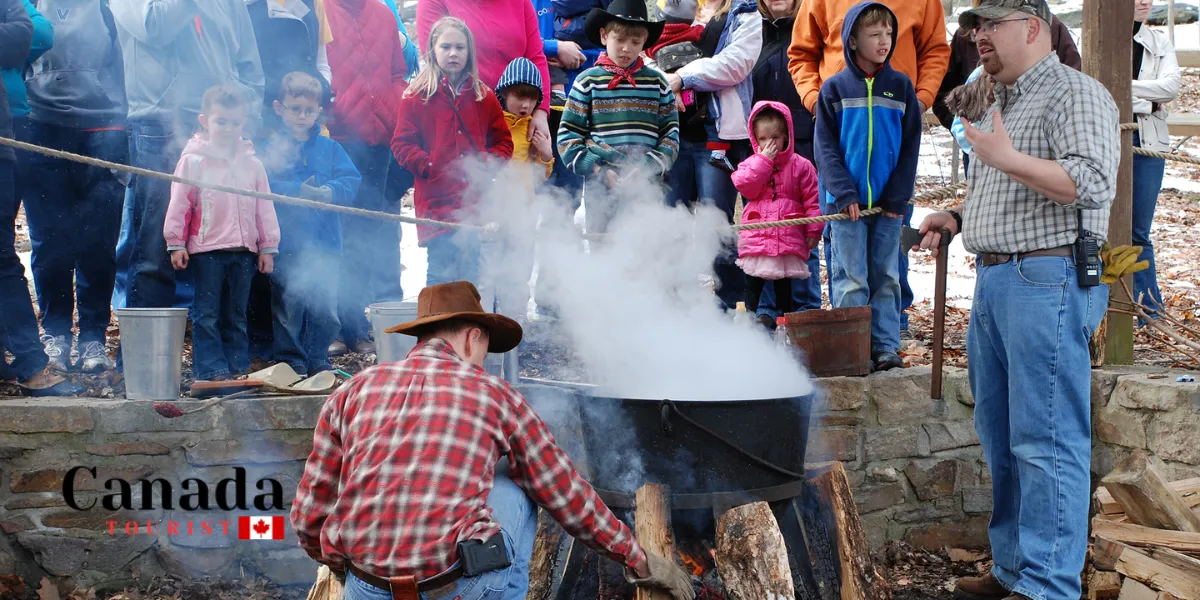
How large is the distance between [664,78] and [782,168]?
0.92m

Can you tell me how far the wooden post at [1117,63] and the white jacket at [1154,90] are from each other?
108 cm

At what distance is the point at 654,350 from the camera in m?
4.77

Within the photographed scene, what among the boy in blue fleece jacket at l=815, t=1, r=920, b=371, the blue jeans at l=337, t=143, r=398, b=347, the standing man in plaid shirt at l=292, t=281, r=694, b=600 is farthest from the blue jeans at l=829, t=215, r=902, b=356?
the blue jeans at l=337, t=143, r=398, b=347

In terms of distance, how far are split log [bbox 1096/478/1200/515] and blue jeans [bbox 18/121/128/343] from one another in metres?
5.31

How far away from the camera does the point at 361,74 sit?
20.4ft

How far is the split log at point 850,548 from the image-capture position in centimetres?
410

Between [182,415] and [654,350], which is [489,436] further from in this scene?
[182,415]

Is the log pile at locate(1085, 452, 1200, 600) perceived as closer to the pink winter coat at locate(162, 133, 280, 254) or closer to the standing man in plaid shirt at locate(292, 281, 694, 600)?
the standing man in plaid shirt at locate(292, 281, 694, 600)

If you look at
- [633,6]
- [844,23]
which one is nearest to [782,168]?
[844,23]

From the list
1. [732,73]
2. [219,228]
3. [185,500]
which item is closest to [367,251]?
[219,228]

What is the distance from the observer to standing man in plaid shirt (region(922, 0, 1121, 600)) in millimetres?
3535

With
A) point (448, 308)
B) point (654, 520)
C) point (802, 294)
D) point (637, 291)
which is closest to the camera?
point (448, 308)

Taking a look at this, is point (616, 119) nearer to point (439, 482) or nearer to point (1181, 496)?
point (439, 482)

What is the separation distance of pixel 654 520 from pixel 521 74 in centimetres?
307
